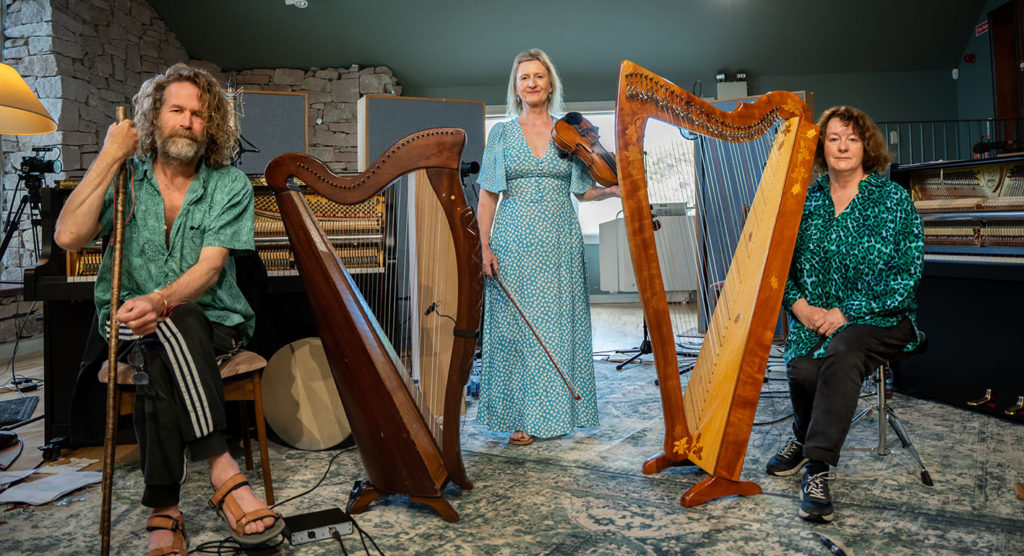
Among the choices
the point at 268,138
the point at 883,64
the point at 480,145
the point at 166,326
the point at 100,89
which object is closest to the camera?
the point at 166,326

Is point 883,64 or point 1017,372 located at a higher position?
point 883,64

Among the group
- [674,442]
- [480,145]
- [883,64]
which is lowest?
[674,442]

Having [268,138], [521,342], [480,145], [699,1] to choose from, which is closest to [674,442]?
[521,342]

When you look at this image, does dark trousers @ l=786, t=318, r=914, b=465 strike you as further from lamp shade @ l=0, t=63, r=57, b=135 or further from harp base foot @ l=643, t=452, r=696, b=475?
lamp shade @ l=0, t=63, r=57, b=135

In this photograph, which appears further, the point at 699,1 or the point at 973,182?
the point at 699,1

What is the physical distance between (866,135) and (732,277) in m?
0.64

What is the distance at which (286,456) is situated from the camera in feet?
8.96

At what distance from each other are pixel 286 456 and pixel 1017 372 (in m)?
3.09

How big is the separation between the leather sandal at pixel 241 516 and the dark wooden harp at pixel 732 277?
1.14 meters

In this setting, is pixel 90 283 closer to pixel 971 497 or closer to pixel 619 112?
pixel 619 112

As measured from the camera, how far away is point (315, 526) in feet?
6.32

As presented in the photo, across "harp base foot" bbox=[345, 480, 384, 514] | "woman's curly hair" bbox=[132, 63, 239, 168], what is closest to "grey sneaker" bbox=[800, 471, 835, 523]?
"harp base foot" bbox=[345, 480, 384, 514]

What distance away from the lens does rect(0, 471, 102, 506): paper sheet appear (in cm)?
225

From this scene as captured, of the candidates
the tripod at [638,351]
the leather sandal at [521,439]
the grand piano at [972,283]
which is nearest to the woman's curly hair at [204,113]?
the leather sandal at [521,439]
